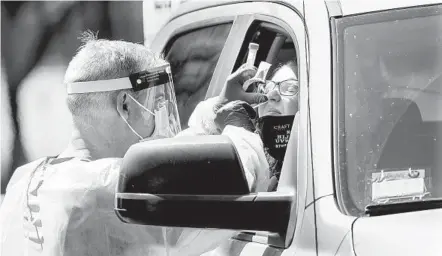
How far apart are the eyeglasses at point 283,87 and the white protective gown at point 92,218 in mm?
241

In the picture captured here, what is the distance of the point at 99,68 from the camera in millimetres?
3064

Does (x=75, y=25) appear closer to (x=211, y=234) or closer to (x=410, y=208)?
(x=211, y=234)

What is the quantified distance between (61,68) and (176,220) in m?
4.77

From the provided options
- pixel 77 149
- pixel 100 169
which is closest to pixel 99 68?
pixel 77 149

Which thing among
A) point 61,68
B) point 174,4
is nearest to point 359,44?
point 174,4

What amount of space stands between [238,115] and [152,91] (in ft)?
0.99

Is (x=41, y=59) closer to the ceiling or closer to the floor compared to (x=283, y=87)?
closer to the ceiling

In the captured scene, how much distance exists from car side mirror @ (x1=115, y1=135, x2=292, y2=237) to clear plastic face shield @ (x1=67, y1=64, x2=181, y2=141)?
0.79m

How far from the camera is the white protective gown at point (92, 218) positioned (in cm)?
280

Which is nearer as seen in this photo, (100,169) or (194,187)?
(194,187)

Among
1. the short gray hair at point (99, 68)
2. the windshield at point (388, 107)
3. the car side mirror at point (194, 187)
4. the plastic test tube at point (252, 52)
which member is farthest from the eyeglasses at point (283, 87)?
the car side mirror at point (194, 187)

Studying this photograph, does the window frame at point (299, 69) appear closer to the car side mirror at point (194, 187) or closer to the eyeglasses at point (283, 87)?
the car side mirror at point (194, 187)

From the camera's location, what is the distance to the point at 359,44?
252 cm

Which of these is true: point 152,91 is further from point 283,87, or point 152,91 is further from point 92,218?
point 92,218
